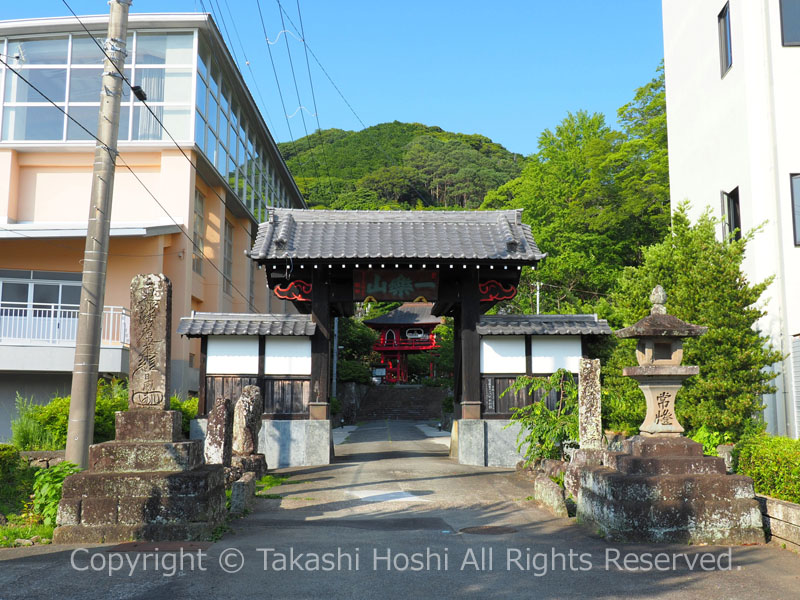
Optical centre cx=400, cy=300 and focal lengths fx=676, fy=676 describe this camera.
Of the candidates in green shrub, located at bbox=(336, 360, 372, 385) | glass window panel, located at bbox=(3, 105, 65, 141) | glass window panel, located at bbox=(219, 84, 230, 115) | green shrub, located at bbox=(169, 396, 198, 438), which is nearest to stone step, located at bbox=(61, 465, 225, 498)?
green shrub, located at bbox=(169, 396, 198, 438)

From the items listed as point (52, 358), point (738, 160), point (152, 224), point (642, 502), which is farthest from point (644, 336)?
point (152, 224)

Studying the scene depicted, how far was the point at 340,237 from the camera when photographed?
57.8 feet

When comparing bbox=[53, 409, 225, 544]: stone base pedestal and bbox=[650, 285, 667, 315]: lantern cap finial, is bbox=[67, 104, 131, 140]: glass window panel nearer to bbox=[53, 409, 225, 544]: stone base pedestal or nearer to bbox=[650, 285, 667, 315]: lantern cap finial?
bbox=[53, 409, 225, 544]: stone base pedestal

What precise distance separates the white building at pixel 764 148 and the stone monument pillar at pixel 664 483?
233 inches

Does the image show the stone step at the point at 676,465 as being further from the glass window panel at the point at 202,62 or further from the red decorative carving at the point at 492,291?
the glass window panel at the point at 202,62

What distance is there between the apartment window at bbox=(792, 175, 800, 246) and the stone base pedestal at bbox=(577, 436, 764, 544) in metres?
7.57

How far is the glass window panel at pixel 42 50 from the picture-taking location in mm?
24000

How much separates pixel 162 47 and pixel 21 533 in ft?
67.6

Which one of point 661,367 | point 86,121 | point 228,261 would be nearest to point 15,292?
point 86,121

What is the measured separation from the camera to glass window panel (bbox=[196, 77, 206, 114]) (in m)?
24.4

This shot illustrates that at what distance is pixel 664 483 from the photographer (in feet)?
26.8

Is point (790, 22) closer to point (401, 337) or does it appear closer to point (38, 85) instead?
point (38, 85)

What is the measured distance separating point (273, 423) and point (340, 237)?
5.02 meters

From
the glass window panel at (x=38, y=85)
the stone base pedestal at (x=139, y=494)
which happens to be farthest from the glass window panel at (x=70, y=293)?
the stone base pedestal at (x=139, y=494)
